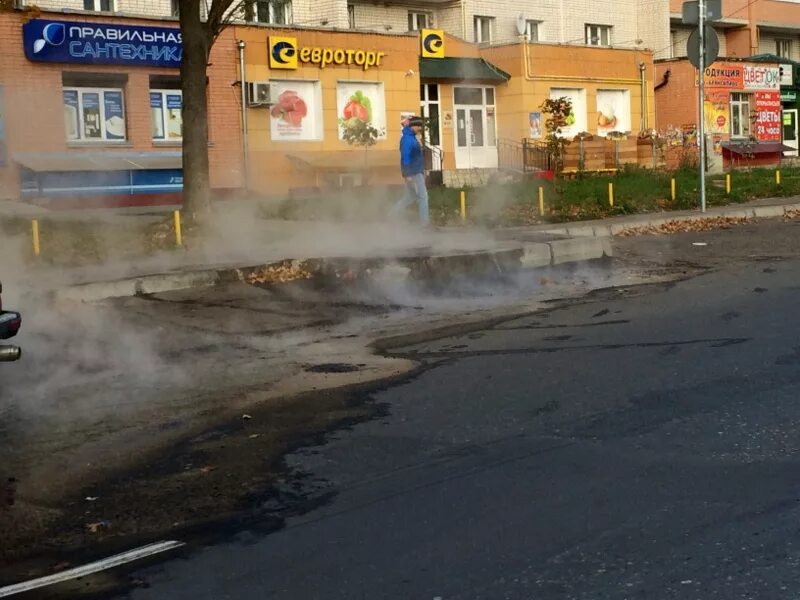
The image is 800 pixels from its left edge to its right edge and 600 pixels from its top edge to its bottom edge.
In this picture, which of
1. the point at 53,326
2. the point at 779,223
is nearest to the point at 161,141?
the point at 779,223

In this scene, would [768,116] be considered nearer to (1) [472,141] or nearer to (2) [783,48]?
(2) [783,48]

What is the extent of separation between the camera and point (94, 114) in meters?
24.6

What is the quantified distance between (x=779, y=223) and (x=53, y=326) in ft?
44.9

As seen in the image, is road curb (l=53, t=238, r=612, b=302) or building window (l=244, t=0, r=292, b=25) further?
building window (l=244, t=0, r=292, b=25)

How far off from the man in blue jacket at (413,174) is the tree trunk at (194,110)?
3.06 m

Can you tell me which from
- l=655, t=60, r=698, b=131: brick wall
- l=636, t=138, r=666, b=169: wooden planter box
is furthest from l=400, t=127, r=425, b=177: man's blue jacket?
l=655, t=60, r=698, b=131: brick wall

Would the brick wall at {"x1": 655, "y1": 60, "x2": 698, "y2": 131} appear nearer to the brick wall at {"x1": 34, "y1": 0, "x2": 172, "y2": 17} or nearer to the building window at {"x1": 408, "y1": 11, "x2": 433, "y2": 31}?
the building window at {"x1": 408, "y1": 11, "x2": 433, "y2": 31}

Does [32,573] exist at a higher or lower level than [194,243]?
lower

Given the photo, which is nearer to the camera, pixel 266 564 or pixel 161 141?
pixel 266 564

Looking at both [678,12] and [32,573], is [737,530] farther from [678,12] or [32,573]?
[678,12]

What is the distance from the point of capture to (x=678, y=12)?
39.7 m

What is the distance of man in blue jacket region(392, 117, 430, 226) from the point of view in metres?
16.8

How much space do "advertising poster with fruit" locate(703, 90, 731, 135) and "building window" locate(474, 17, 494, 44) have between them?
851 cm

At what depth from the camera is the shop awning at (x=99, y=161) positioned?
22281 mm
